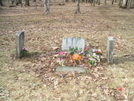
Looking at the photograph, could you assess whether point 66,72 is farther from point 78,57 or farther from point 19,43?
point 19,43

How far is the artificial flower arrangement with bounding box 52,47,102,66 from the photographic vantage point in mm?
6086

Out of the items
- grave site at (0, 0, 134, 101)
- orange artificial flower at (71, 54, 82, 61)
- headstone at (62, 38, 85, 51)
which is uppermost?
headstone at (62, 38, 85, 51)

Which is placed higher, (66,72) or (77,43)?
(77,43)

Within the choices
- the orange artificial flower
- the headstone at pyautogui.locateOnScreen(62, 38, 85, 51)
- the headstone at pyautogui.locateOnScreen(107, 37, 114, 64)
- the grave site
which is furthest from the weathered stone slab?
the headstone at pyautogui.locateOnScreen(62, 38, 85, 51)

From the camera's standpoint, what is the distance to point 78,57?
239 inches

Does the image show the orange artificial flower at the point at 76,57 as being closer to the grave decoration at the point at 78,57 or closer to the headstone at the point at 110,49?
the grave decoration at the point at 78,57

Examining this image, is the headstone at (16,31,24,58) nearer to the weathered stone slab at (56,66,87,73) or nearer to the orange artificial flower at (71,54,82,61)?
the weathered stone slab at (56,66,87,73)

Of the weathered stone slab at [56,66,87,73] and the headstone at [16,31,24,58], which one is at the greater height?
the headstone at [16,31,24,58]

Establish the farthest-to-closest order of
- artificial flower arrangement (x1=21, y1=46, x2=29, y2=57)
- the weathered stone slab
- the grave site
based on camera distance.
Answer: artificial flower arrangement (x1=21, y1=46, x2=29, y2=57), the weathered stone slab, the grave site

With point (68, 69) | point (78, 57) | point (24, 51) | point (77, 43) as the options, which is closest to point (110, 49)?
point (78, 57)

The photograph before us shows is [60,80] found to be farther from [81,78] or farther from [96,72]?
[96,72]

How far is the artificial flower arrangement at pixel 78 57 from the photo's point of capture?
6086mm

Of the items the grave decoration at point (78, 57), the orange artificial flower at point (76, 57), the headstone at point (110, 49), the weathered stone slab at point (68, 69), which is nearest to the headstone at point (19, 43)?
the grave decoration at point (78, 57)

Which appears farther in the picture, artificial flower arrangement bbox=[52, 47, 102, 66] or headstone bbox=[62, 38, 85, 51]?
headstone bbox=[62, 38, 85, 51]
